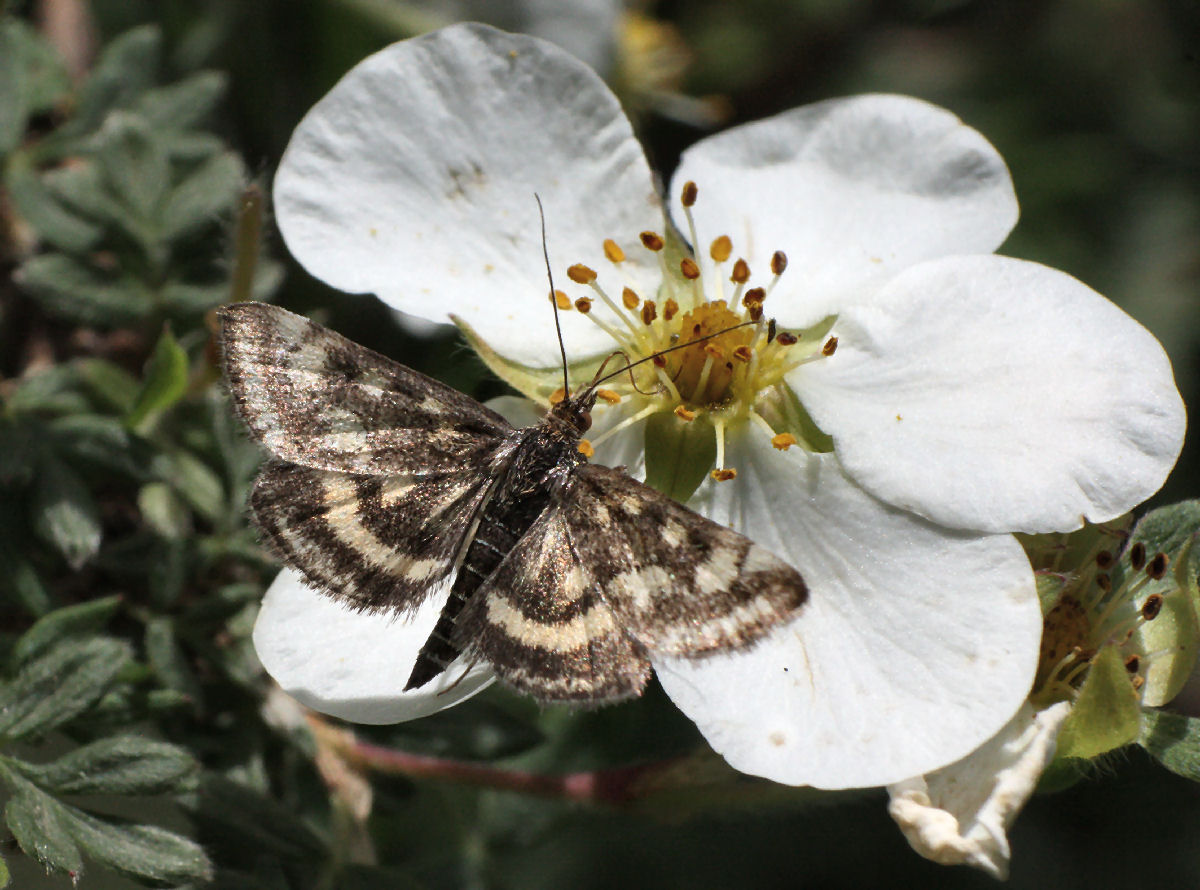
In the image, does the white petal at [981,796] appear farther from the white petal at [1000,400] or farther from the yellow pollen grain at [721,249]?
the yellow pollen grain at [721,249]

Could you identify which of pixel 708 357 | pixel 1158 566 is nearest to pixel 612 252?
pixel 708 357

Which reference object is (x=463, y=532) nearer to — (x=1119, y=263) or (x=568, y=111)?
(x=568, y=111)

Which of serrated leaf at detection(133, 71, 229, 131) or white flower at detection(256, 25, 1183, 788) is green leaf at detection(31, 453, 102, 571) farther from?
serrated leaf at detection(133, 71, 229, 131)

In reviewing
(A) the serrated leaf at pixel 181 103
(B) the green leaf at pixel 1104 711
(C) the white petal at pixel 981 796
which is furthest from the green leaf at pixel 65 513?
(B) the green leaf at pixel 1104 711

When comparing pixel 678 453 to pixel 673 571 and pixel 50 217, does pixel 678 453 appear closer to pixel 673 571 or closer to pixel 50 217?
pixel 673 571

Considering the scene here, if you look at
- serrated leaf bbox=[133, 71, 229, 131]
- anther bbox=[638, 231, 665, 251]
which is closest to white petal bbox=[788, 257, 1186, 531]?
anther bbox=[638, 231, 665, 251]
